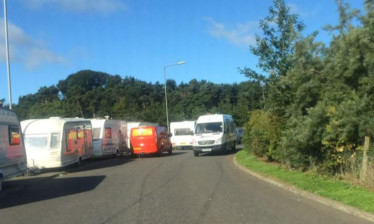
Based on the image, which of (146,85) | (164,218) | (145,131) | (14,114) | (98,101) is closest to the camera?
(164,218)

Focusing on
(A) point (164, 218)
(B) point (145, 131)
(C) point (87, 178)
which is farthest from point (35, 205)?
(B) point (145, 131)

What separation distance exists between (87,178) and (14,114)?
4057mm

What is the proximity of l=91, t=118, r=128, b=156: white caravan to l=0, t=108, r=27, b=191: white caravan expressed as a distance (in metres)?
12.7

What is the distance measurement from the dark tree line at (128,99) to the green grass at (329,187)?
1339 inches

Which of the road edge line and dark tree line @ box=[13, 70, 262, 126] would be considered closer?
the road edge line

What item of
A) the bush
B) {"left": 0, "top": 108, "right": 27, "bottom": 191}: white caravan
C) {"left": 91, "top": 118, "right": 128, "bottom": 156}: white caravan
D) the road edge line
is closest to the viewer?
the road edge line

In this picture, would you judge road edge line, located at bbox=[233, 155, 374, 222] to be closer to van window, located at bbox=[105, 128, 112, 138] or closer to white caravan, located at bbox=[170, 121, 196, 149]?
van window, located at bbox=[105, 128, 112, 138]

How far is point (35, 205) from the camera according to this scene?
447 inches

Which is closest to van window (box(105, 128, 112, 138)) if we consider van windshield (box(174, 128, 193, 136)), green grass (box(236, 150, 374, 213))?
van windshield (box(174, 128, 193, 136))

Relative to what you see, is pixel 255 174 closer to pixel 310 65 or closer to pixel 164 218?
pixel 310 65

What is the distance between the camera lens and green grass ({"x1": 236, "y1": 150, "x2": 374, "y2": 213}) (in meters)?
9.33

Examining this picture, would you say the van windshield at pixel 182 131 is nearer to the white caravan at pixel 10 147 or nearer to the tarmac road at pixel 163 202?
the tarmac road at pixel 163 202

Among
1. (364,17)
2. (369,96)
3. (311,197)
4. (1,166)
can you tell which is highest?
(364,17)

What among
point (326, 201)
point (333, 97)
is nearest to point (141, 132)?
point (333, 97)
